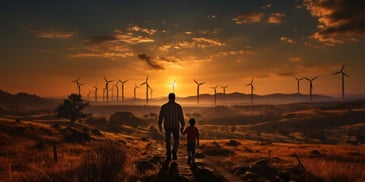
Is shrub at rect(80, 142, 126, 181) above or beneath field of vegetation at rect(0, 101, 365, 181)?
above

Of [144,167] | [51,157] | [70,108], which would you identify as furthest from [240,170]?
[70,108]

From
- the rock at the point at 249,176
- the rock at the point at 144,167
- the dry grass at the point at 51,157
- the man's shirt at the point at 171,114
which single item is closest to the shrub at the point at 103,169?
the dry grass at the point at 51,157

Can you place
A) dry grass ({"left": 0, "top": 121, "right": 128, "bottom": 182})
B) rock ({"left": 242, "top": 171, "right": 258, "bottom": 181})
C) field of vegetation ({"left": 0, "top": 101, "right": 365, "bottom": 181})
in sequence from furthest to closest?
rock ({"left": 242, "top": 171, "right": 258, "bottom": 181}) → field of vegetation ({"left": 0, "top": 101, "right": 365, "bottom": 181}) → dry grass ({"left": 0, "top": 121, "right": 128, "bottom": 182})

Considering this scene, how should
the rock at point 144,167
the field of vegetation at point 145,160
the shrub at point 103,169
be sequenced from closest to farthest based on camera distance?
the shrub at point 103,169, the field of vegetation at point 145,160, the rock at point 144,167

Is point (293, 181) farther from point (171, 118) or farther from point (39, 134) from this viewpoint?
point (39, 134)

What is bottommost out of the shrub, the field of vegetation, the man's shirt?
the field of vegetation

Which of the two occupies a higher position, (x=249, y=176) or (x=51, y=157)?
(x=249, y=176)

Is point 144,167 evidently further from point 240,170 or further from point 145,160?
point 240,170

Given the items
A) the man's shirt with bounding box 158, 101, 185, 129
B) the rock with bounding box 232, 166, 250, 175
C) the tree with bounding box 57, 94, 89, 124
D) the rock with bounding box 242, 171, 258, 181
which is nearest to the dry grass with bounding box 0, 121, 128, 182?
the man's shirt with bounding box 158, 101, 185, 129

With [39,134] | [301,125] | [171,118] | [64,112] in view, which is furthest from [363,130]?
[171,118]

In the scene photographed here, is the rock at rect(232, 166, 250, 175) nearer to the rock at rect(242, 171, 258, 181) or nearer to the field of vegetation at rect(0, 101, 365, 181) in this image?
the field of vegetation at rect(0, 101, 365, 181)

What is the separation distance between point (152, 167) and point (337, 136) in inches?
5008

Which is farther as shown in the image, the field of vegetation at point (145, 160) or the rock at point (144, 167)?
the rock at point (144, 167)

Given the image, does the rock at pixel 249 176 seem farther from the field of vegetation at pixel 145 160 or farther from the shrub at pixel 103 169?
the shrub at pixel 103 169
